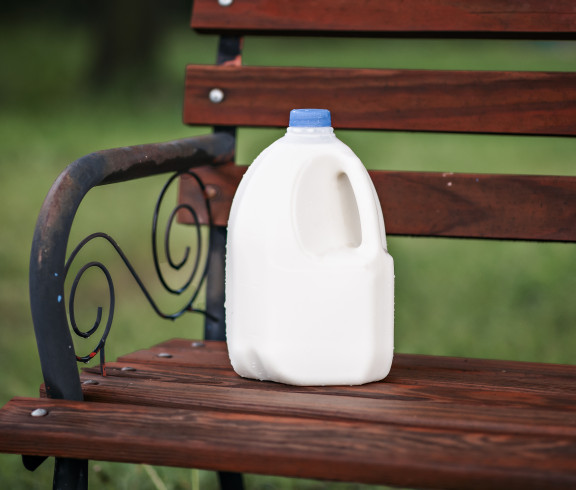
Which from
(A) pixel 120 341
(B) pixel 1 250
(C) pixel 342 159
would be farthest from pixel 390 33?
(B) pixel 1 250

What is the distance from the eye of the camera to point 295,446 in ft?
3.62

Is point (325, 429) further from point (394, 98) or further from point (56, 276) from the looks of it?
point (394, 98)

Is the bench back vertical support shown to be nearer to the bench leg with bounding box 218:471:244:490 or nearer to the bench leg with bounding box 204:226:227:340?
the bench leg with bounding box 204:226:227:340

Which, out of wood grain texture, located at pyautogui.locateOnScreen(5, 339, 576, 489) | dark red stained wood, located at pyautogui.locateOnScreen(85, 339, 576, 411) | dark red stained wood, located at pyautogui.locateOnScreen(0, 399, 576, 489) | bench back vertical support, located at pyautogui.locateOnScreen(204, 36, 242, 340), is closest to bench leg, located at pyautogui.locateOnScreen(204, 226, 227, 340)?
bench back vertical support, located at pyautogui.locateOnScreen(204, 36, 242, 340)

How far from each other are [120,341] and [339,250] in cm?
190

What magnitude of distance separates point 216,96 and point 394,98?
0.37m

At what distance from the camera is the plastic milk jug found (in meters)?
1.34

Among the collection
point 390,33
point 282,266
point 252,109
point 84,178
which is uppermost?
point 390,33

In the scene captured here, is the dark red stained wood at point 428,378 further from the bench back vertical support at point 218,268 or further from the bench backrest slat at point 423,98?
the bench backrest slat at point 423,98

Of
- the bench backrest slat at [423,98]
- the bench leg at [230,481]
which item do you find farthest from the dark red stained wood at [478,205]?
the bench leg at [230,481]

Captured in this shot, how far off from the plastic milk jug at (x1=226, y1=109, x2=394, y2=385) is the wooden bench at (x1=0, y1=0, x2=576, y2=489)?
5cm

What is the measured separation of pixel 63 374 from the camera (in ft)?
4.15

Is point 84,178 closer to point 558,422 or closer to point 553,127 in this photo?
point 558,422

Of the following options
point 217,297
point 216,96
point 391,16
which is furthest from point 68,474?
point 391,16
